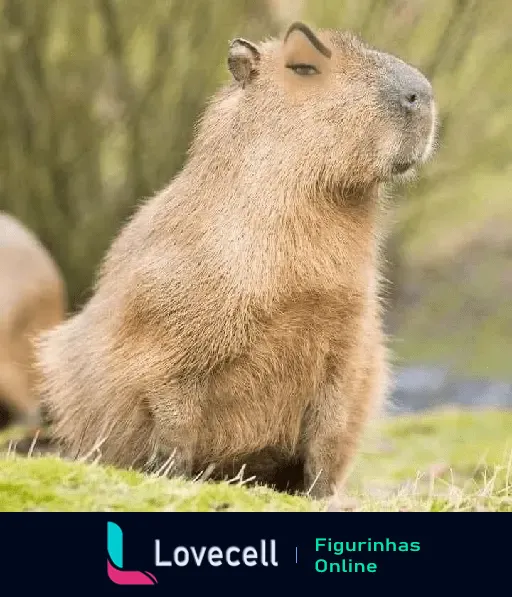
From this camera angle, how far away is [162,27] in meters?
9.82

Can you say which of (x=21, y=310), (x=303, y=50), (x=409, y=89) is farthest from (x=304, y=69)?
(x=21, y=310)

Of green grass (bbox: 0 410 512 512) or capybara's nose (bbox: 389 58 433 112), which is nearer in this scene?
green grass (bbox: 0 410 512 512)

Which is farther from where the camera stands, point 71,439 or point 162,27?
point 162,27

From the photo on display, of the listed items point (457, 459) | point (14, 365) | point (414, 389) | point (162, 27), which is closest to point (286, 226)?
point (457, 459)

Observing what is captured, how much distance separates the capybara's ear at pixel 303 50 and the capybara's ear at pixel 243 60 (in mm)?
130

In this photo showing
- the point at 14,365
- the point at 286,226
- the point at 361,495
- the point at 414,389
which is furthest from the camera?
the point at 414,389

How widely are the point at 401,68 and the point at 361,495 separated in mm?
1693
